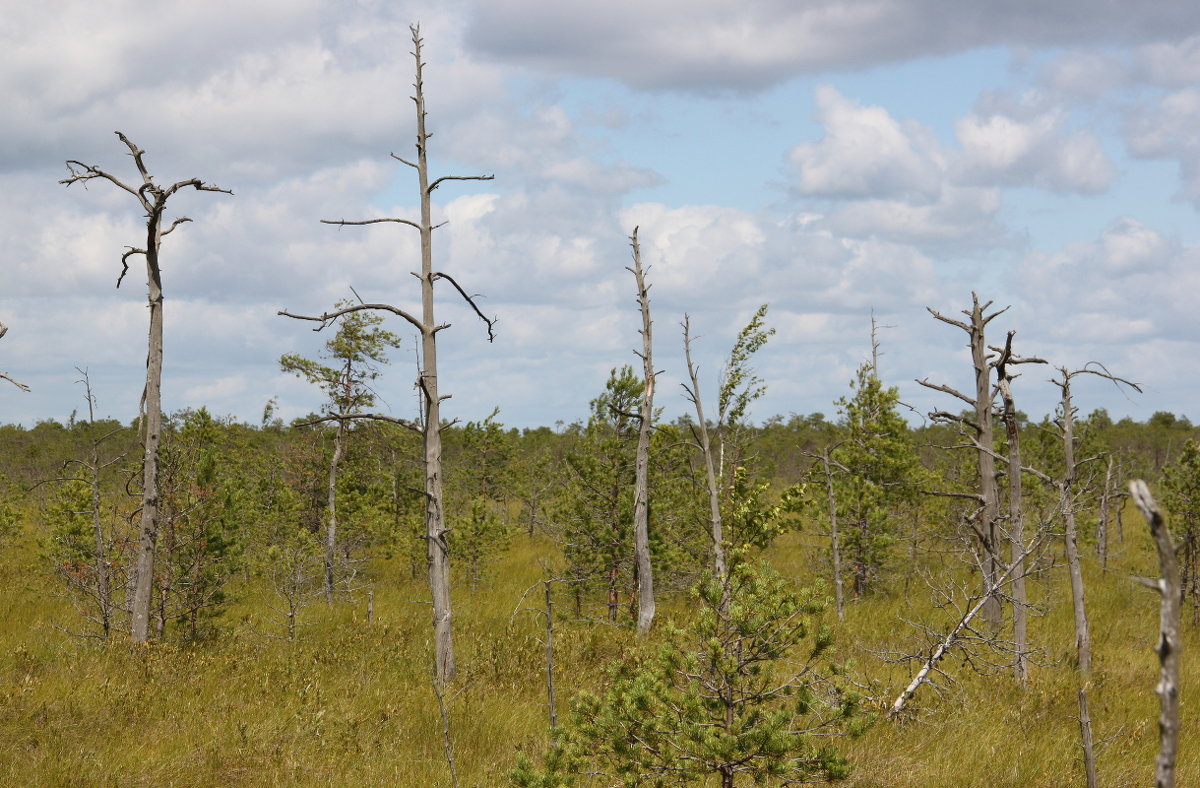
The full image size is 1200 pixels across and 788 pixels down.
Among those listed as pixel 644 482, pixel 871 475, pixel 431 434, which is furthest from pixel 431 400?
pixel 871 475

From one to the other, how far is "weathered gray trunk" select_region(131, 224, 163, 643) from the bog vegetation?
53 mm

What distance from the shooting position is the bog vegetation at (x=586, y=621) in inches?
274

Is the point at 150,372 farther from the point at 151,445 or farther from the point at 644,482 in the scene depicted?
the point at 644,482

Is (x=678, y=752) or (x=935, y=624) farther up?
(x=678, y=752)

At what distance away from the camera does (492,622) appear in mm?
21984

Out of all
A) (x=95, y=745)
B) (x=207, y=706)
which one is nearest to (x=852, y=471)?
(x=207, y=706)

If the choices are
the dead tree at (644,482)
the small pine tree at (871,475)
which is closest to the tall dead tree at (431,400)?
the dead tree at (644,482)

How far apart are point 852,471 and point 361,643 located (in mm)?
15386

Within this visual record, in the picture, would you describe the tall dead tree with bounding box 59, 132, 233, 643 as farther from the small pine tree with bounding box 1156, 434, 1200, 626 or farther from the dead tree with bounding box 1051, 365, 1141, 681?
the small pine tree with bounding box 1156, 434, 1200, 626

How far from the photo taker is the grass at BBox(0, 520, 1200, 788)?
10.2 metres

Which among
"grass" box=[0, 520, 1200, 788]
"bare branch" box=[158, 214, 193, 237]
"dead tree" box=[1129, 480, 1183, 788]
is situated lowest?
"grass" box=[0, 520, 1200, 788]

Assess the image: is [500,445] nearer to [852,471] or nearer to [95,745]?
[852,471]

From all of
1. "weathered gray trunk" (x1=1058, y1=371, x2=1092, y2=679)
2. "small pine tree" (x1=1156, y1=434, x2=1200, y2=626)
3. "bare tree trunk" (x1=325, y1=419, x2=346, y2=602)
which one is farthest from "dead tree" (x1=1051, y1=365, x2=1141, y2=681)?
"bare tree trunk" (x1=325, y1=419, x2=346, y2=602)

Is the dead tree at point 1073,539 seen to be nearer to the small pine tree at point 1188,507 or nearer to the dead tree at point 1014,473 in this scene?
the dead tree at point 1014,473
